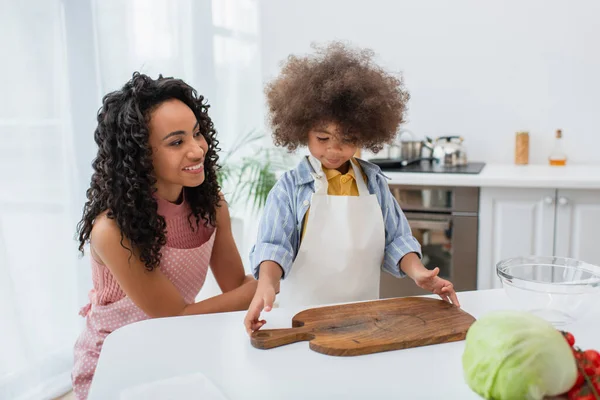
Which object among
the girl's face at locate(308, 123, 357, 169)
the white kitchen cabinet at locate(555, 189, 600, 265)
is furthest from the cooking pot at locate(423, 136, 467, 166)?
the girl's face at locate(308, 123, 357, 169)

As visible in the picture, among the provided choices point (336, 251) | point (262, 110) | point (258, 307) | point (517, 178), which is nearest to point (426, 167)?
point (517, 178)

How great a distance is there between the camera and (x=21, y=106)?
2029mm

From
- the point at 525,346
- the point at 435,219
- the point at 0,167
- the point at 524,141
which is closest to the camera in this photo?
the point at 525,346

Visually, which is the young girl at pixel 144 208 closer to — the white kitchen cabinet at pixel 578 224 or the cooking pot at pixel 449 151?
the white kitchen cabinet at pixel 578 224

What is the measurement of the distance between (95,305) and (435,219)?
1582 millimetres

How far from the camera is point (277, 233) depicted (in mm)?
1367

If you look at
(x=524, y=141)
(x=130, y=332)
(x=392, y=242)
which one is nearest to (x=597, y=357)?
(x=392, y=242)

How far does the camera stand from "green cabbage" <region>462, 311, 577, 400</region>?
0.76 meters

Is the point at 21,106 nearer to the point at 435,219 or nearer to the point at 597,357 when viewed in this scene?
the point at 435,219

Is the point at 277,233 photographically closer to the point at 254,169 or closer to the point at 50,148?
the point at 50,148

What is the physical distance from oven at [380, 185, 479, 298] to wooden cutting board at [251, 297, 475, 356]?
4.70ft

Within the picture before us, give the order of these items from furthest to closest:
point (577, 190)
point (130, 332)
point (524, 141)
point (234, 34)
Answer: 1. point (234, 34)
2. point (524, 141)
3. point (577, 190)
4. point (130, 332)

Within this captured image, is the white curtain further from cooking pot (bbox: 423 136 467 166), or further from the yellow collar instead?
cooking pot (bbox: 423 136 467 166)

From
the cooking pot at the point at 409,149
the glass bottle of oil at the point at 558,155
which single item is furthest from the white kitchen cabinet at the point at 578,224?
the cooking pot at the point at 409,149
